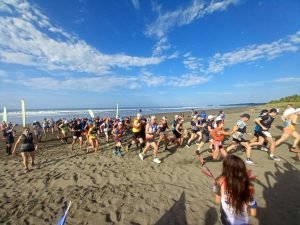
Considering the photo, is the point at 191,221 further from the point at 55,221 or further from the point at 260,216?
the point at 55,221

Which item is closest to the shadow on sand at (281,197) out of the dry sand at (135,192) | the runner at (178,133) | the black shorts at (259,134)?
the dry sand at (135,192)

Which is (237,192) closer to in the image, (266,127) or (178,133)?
(266,127)

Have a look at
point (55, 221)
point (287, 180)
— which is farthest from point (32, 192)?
point (287, 180)

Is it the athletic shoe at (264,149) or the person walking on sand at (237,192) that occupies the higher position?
the person walking on sand at (237,192)

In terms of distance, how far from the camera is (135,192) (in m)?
5.58

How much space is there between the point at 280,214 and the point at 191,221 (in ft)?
6.49

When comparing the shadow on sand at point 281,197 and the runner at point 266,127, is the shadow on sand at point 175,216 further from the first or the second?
the runner at point 266,127

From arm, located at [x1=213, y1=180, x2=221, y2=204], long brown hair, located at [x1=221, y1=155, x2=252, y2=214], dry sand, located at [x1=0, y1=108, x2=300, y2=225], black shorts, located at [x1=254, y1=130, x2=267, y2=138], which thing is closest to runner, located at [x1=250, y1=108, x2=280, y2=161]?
black shorts, located at [x1=254, y1=130, x2=267, y2=138]

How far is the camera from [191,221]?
4.19 m

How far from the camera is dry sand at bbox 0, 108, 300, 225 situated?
441 cm

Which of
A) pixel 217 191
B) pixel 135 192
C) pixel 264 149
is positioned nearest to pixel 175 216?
pixel 135 192

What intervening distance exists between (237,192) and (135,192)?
368cm

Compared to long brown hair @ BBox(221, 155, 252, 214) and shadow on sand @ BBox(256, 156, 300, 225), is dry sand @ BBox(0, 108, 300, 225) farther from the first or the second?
long brown hair @ BBox(221, 155, 252, 214)

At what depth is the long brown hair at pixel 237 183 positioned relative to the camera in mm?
2494
